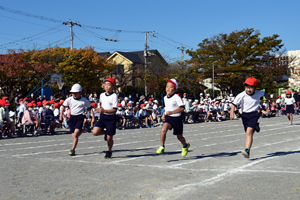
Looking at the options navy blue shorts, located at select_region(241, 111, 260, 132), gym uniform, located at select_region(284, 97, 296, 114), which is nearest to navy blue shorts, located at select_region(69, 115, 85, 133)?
navy blue shorts, located at select_region(241, 111, 260, 132)

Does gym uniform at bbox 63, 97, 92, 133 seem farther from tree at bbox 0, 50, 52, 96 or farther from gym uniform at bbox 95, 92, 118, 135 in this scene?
tree at bbox 0, 50, 52, 96

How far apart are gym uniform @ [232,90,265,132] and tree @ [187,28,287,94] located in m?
46.4

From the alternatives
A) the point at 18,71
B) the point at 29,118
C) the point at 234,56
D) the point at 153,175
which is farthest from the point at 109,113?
the point at 234,56

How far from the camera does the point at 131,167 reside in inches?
297

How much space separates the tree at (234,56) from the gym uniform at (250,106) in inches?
1826

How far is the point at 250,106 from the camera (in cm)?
859

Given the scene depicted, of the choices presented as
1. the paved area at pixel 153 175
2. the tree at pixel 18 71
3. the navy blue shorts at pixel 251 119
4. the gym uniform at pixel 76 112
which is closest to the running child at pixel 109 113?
the paved area at pixel 153 175

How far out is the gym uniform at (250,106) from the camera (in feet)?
27.9

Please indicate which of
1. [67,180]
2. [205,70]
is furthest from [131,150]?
[205,70]

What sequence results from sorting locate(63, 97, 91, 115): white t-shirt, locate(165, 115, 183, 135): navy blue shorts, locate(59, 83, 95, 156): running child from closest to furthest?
locate(165, 115, 183, 135): navy blue shorts < locate(59, 83, 95, 156): running child < locate(63, 97, 91, 115): white t-shirt

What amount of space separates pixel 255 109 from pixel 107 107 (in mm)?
3398

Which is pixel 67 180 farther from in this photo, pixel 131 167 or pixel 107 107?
pixel 107 107

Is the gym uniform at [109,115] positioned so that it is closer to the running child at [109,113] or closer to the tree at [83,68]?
the running child at [109,113]

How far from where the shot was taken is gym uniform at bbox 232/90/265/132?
8.52m
